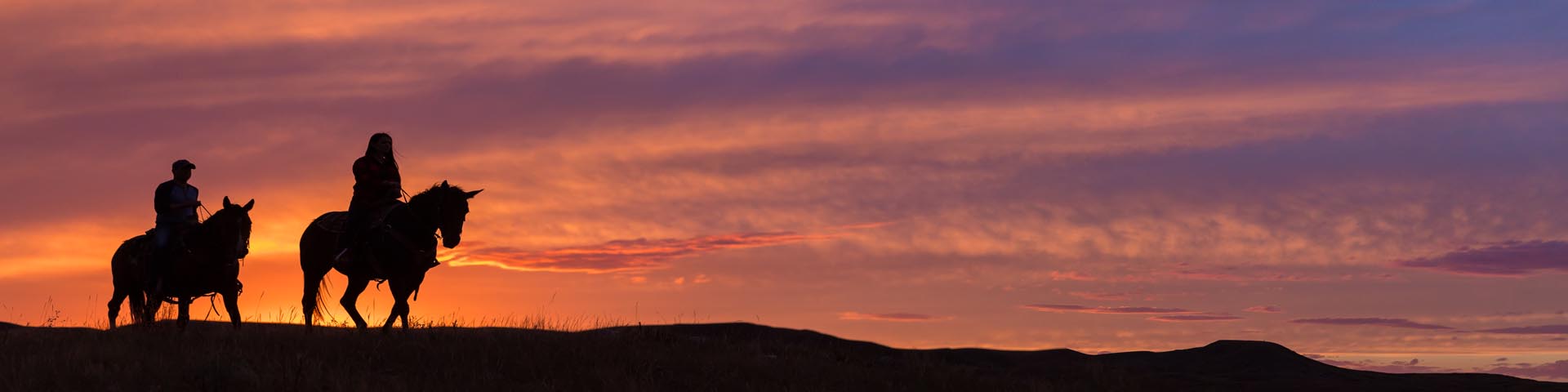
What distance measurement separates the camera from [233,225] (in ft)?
60.6

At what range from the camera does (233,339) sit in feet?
56.6

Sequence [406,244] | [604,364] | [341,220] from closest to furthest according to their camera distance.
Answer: [604,364]
[406,244]
[341,220]

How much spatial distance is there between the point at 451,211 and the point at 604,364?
288cm

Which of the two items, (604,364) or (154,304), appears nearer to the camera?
(604,364)

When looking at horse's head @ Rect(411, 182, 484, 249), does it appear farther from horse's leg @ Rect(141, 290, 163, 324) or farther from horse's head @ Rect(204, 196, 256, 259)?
horse's leg @ Rect(141, 290, 163, 324)

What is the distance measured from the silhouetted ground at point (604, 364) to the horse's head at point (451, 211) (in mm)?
1370

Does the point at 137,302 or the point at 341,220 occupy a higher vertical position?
the point at 341,220

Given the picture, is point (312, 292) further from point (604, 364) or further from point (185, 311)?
point (604, 364)

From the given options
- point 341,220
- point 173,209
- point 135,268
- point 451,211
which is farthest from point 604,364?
point 135,268

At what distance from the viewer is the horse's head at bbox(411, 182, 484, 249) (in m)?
17.8

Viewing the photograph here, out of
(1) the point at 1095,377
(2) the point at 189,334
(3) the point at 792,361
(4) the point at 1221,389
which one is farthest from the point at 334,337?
(4) the point at 1221,389

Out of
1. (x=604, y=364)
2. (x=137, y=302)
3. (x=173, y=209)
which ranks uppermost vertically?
(x=173, y=209)

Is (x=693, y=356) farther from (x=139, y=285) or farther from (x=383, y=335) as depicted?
(x=139, y=285)

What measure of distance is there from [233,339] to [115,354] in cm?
158
